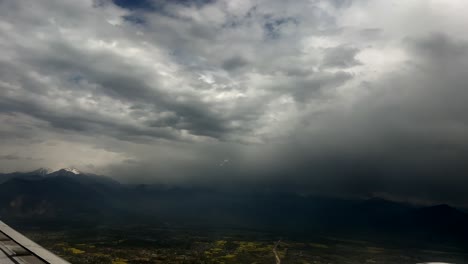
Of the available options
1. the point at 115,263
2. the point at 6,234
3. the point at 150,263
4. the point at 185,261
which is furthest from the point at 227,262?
the point at 6,234

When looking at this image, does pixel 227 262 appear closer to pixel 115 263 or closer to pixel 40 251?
pixel 115 263

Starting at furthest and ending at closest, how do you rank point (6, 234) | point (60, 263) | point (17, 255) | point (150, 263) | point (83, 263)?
point (150, 263), point (83, 263), point (6, 234), point (17, 255), point (60, 263)

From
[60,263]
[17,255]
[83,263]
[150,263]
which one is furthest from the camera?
[150,263]

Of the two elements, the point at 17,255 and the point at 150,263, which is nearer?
the point at 17,255

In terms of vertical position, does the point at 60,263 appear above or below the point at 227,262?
above

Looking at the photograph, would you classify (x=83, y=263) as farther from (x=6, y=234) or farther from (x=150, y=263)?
(x=6, y=234)

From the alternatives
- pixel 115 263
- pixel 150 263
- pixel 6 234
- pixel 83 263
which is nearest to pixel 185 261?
pixel 150 263
